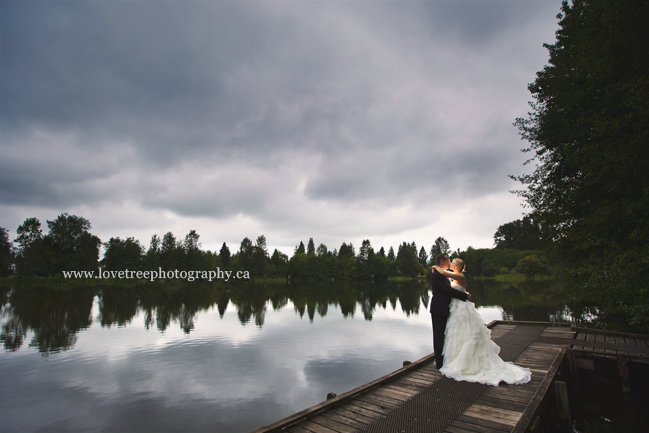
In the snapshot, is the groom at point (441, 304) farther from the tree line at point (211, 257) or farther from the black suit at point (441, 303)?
the tree line at point (211, 257)

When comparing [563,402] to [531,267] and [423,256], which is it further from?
[423,256]

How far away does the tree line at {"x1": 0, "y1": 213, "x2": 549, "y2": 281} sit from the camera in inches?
3054

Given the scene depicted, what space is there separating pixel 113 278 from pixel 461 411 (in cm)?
9505

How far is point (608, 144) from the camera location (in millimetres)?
11703

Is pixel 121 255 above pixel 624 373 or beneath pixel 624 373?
above

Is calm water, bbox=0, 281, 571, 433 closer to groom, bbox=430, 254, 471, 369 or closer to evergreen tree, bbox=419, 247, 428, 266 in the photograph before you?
groom, bbox=430, 254, 471, 369

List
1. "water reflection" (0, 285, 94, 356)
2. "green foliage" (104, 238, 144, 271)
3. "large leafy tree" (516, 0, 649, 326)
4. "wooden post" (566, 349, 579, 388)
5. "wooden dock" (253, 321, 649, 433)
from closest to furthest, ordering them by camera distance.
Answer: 1. "wooden dock" (253, 321, 649, 433)
2. "wooden post" (566, 349, 579, 388)
3. "large leafy tree" (516, 0, 649, 326)
4. "water reflection" (0, 285, 94, 356)
5. "green foliage" (104, 238, 144, 271)

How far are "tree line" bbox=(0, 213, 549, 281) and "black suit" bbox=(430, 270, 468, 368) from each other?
153 ft

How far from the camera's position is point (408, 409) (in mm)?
5531

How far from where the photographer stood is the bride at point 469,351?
6.93 meters

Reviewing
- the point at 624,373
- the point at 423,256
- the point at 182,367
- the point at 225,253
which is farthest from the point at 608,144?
the point at 423,256

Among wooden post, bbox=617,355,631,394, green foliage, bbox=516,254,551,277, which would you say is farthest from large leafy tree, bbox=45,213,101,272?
green foliage, bbox=516,254,551,277

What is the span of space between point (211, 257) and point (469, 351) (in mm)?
105869

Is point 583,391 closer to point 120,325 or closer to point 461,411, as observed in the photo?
point 461,411
